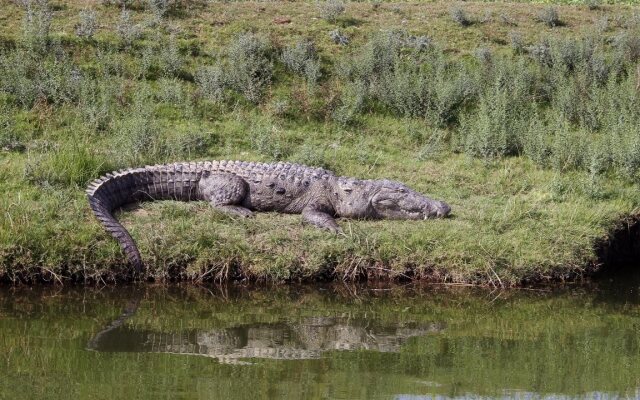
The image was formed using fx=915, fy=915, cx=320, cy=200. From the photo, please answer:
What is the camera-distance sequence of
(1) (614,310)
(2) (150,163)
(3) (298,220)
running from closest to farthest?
1. (1) (614,310)
2. (3) (298,220)
3. (2) (150,163)

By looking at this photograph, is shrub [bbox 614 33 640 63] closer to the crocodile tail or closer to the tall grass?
the tall grass

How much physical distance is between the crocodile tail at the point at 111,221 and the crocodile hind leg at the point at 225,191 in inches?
41.4

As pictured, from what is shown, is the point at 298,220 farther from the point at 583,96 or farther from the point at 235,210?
the point at 583,96

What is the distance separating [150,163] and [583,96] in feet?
22.0

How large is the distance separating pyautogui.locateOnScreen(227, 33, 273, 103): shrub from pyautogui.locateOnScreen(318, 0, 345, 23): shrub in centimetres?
189

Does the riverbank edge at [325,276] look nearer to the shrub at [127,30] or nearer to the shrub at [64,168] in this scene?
the shrub at [64,168]

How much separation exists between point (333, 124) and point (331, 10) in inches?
154

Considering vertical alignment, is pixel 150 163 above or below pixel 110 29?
below

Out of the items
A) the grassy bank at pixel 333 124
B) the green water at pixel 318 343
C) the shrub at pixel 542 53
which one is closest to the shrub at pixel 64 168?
the grassy bank at pixel 333 124

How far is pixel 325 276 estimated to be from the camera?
901 centimetres

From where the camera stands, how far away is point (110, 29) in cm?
1474

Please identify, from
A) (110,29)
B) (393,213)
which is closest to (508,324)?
(393,213)

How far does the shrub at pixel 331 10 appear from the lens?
16.2 m

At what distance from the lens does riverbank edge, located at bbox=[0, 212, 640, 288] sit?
28.3 feet
